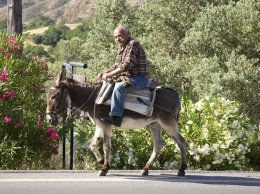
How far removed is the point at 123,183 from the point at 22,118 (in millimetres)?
2993

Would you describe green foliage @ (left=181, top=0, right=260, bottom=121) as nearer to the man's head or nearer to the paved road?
the paved road

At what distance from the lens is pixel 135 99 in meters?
7.75

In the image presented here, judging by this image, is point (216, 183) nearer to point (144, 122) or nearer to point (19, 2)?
point (144, 122)

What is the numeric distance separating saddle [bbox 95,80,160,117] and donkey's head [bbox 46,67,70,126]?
1.60 ft

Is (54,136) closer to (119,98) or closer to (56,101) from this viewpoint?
(56,101)

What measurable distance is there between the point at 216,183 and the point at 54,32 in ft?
450

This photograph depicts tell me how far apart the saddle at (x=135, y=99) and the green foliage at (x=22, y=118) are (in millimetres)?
1918

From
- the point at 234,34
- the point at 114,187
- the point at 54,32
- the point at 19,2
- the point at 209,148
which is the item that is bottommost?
the point at 114,187

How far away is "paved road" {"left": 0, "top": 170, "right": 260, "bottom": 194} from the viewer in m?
6.75

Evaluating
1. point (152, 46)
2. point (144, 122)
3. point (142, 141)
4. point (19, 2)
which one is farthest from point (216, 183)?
point (152, 46)

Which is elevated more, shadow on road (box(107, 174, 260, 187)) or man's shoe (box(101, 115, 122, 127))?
man's shoe (box(101, 115, 122, 127))

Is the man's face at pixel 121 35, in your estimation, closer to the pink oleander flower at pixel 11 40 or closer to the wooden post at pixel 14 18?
the pink oleander flower at pixel 11 40

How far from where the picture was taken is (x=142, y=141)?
1005 cm

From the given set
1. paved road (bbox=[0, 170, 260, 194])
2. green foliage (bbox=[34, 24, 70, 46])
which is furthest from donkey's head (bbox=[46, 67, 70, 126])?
green foliage (bbox=[34, 24, 70, 46])
